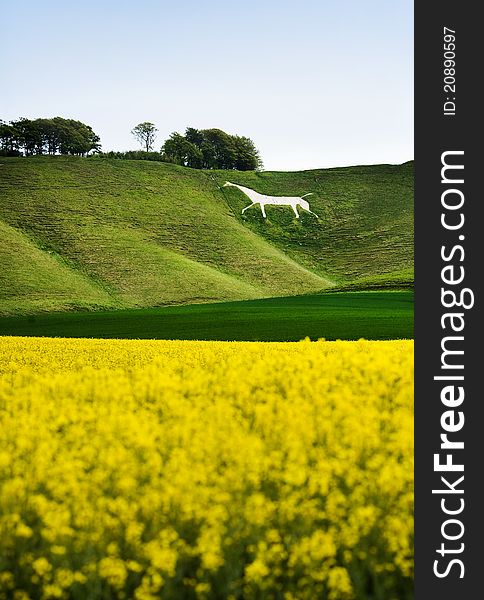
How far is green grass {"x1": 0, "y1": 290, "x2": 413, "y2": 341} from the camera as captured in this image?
91.9ft

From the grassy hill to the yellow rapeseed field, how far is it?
45.2 metres

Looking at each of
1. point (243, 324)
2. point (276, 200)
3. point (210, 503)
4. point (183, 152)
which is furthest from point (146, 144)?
point (210, 503)

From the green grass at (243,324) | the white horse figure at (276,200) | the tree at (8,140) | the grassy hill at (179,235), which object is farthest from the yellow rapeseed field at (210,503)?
the tree at (8,140)

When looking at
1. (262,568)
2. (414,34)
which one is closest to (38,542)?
(262,568)

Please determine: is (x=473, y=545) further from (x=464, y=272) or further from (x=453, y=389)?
(x=464, y=272)

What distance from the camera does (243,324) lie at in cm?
3222

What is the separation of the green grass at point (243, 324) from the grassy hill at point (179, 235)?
16069mm

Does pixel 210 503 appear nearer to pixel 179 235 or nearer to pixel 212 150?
pixel 179 235

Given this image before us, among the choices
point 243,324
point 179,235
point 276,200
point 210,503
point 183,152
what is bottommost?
point 210,503

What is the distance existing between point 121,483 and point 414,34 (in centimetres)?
397

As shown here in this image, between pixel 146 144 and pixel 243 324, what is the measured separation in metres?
102

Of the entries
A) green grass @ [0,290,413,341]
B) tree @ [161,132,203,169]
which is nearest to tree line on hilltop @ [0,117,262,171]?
tree @ [161,132,203,169]

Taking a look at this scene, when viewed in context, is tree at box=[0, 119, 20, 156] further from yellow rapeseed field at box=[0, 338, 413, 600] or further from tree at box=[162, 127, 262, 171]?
yellow rapeseed field at box=[0, 338, 413, 600]

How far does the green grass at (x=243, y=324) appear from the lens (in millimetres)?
28000
